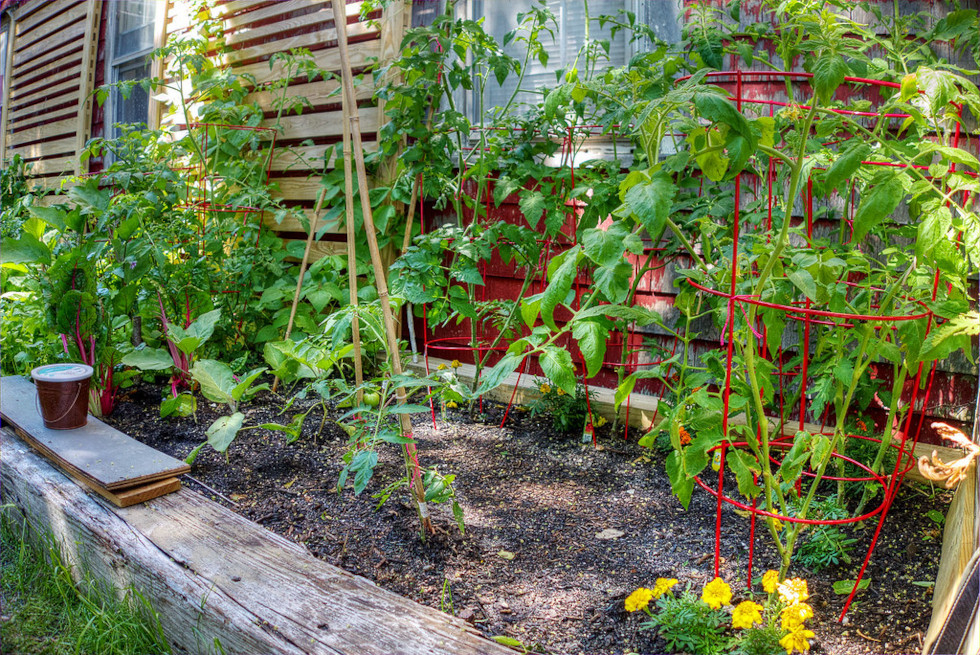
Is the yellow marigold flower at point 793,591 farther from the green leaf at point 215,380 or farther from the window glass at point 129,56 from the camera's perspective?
the window glass at point 129,56

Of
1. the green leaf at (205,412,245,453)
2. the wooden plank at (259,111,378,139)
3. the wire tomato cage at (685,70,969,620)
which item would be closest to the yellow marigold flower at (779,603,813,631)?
the wire tomato cage at (685,70,969,620)

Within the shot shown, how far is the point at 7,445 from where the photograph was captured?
255 cm

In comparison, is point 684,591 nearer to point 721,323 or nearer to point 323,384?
point 721,323

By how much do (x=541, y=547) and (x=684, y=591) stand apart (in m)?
0.41

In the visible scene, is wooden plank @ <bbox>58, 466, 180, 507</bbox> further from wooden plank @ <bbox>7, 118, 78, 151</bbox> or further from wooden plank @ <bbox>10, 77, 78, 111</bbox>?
wooden plank @ <bbox>10, 77, 78, 111</bbox>

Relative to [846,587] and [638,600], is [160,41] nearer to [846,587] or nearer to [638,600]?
[638,600]

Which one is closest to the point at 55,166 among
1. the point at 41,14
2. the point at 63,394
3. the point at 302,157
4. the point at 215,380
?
the point at 41,14

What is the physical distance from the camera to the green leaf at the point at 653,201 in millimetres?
1184

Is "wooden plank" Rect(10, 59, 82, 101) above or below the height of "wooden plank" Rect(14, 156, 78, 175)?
above

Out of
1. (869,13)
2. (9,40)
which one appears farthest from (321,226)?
(9,40)

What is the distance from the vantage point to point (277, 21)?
4.19 metres

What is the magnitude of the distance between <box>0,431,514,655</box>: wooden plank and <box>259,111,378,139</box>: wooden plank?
7.58 feet

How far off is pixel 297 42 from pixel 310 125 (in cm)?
52

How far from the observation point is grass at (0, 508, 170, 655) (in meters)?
1.70
